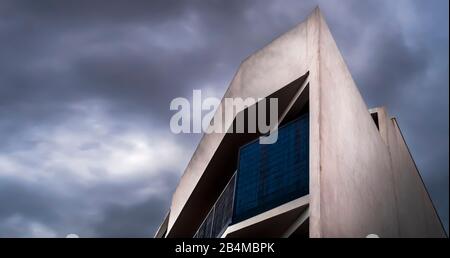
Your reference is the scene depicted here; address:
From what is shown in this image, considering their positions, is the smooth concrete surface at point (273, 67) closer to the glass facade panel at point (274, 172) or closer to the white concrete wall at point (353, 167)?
the white concrete wall at point (353, 167)

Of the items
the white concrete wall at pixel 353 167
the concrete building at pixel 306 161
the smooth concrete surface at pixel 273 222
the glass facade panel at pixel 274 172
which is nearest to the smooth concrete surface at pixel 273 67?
the concrete building at pixel 306 161

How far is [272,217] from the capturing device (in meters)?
15.0

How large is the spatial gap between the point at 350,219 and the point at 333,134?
262cm

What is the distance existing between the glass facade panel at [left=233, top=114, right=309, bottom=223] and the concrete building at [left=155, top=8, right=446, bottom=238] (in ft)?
0.12

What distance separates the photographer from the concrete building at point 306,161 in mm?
14711

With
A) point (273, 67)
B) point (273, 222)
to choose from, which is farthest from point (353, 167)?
point (273, 67)

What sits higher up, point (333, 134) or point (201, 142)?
point (201, 142)

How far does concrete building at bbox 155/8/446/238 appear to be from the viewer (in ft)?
48.3

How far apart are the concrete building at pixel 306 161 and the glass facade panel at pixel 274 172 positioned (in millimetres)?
37
